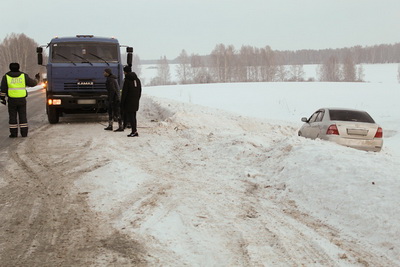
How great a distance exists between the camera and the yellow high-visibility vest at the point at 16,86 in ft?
33.0

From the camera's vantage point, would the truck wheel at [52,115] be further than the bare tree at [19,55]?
No

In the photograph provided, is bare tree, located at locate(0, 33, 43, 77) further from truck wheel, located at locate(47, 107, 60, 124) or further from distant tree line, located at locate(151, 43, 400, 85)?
truck wheel, located at locate(47, 107, 60, 124)

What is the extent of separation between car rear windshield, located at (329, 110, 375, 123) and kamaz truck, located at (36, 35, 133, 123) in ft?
21.3

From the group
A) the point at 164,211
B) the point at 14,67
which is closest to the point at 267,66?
the point at 14,67

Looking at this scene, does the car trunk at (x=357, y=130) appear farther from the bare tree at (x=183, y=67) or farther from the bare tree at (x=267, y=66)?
the bare tree at (x=183, y=67)

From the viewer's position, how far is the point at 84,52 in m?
12.2

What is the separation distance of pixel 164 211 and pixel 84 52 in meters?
9.22

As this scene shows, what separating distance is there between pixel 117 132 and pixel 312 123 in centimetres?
572

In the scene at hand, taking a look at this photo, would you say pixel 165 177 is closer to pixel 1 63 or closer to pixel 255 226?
pixel 255 226

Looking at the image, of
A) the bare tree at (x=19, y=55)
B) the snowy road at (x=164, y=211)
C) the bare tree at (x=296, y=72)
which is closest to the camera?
the snowy road at (x=164, y=211)

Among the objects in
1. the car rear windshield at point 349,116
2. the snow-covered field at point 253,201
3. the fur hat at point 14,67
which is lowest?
the snow-covered field at point 253,201

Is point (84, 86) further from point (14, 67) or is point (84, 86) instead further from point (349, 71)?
point (349, 71)

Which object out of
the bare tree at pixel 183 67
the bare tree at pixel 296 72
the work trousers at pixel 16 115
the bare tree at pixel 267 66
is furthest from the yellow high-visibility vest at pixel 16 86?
the bare tree at pixel 183 67

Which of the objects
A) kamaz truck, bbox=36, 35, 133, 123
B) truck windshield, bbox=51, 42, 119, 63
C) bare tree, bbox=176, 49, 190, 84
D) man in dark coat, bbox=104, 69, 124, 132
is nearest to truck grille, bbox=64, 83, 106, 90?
kamaz truck, bbox=36, 35, 133, 123
